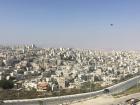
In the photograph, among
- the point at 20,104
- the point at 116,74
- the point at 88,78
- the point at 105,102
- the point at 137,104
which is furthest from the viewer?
the point at 116,74

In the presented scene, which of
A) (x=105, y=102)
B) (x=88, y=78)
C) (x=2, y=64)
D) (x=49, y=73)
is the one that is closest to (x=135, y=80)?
(x=88, y=78)

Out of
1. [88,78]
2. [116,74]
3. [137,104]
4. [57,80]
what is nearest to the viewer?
[137,104]

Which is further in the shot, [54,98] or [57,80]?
[57,80]

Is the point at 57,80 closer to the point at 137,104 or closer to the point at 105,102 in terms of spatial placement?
the point at 105,102

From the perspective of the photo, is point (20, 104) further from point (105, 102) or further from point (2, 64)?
point (2, 64)

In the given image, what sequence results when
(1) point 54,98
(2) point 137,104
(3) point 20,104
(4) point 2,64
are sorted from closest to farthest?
(2) point 137,104, (3) point 20,104, (1) point 54,98, (4) point 2,64

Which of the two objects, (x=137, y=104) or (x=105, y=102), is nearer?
(x=137, y=104)

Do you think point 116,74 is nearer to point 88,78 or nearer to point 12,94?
point 88,78

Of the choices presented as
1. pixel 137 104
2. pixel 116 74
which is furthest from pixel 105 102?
pixel 116 74

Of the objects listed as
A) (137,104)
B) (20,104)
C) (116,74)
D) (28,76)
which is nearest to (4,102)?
(20,104)
